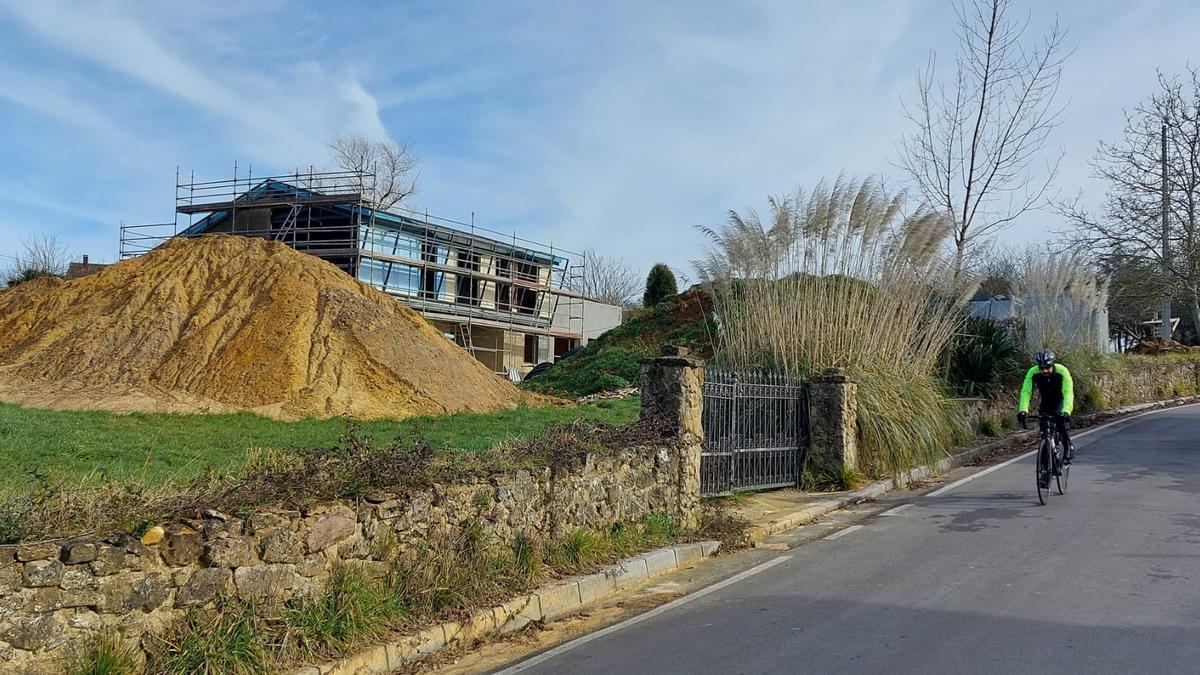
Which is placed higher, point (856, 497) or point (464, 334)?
point (464, 334)

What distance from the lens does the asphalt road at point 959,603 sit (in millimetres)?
5117

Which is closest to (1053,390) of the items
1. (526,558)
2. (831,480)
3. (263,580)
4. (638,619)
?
(831,480)

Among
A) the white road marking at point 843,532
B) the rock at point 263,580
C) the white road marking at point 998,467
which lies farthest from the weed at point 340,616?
the white road marking at point 998,467

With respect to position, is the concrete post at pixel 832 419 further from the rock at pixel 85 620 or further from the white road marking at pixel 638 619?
the rock at pixel 85 620

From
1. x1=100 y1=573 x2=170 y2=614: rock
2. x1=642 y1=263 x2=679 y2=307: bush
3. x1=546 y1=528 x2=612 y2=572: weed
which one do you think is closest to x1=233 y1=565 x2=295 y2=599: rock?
x1=100 y1=573 x2=170 y2=614: rock

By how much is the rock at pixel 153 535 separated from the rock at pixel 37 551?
1.36ft

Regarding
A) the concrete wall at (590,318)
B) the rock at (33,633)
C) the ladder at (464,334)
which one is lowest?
the rock at (33,633)

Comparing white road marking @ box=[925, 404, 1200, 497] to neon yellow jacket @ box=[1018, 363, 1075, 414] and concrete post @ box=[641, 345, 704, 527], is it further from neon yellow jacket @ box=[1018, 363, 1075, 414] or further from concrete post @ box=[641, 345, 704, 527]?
concrete post @ box=[641, 345, 704, 527]

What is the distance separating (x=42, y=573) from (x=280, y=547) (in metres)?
1.26

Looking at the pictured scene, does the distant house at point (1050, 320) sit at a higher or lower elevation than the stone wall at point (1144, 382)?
higher

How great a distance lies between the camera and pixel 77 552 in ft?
14.3

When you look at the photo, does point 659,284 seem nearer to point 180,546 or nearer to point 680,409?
point 680,409

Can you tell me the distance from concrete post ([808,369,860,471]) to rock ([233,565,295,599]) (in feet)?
25.1

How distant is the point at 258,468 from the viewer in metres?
5.93
